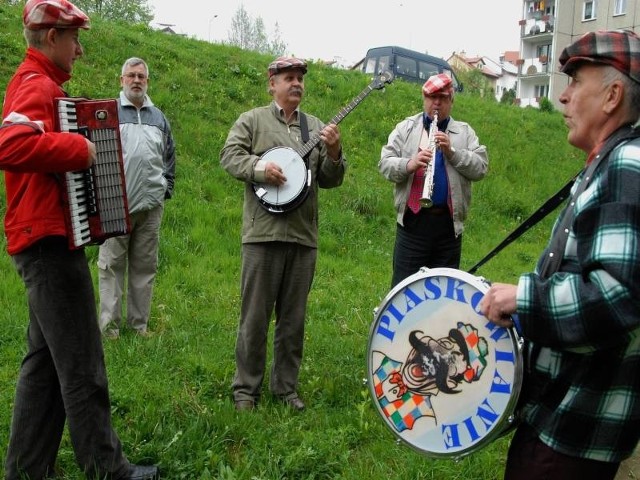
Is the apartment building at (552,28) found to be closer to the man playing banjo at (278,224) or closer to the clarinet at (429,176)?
the clarinet at (429,176)

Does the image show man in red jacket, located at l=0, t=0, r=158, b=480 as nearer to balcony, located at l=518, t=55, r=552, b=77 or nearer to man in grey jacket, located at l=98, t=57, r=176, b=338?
man in grey jacket, located at l=98, t=57, r=176, b=338

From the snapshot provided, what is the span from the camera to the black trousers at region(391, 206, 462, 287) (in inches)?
180

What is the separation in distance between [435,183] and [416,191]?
0.15m

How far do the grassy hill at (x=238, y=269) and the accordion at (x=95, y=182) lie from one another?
128cm

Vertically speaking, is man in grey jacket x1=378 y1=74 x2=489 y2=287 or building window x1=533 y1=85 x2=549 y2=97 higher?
building window x1=533 y1=85 x2=549 y2=97

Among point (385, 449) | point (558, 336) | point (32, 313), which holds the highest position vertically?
point (558, 336)

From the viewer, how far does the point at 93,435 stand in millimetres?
2945

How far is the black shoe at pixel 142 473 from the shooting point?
310cm

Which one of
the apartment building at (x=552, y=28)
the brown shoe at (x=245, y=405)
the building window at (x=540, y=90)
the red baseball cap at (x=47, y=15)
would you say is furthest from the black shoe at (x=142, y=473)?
the building window at (x=540, y=90)

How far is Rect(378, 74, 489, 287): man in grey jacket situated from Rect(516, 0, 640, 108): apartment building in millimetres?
32757

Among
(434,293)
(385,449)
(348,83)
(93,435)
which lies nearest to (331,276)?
(385,449)

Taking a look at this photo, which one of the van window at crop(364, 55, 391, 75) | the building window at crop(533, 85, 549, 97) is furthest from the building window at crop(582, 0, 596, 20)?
the van window at crop(364, 55, 391, 75)

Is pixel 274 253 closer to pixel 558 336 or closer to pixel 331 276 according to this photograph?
pixel 558 336

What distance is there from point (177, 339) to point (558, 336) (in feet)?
12.8
